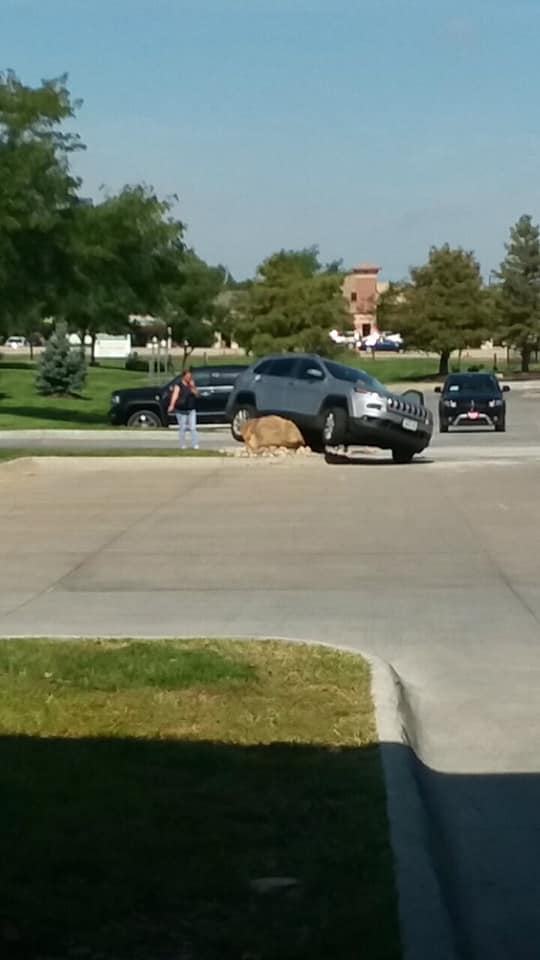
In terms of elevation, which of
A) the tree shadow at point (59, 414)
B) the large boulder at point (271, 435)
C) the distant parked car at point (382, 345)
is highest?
the large boulder at point (271, 435)

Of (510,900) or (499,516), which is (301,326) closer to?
(499,516)

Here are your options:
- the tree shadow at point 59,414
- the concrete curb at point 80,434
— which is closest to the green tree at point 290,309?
the tree shadow at point 59,414

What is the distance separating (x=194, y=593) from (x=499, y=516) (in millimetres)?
7346

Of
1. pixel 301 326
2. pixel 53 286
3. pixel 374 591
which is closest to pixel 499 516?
pixel 374 591

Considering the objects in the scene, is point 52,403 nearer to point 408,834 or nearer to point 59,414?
point 59,414

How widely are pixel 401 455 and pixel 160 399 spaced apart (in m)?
10.9

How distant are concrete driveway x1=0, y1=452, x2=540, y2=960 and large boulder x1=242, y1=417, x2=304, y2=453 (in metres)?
2.11

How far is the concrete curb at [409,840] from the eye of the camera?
558cm

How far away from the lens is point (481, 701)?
Answer: 9914 mm

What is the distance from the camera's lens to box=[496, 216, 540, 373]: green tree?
8944cm

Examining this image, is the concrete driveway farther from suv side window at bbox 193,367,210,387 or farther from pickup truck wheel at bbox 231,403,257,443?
suv side window at bbox 193,367,210,387

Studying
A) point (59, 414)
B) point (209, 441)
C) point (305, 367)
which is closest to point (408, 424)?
point (305, 367)

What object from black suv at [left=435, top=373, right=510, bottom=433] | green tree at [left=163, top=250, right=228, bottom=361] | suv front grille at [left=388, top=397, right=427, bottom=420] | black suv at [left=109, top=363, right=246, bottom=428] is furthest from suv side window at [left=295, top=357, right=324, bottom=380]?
green tree at [left=163, top=250, right=228, bottom=361]

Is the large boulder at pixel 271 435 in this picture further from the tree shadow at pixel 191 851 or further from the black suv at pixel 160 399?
the tree shadow at pixel 191 851
